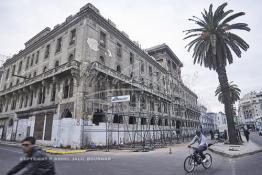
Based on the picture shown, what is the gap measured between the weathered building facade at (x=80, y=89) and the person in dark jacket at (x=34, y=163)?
14493mm

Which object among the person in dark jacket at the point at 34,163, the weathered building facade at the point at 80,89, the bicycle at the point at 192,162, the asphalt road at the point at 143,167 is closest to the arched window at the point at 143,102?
the weathered building facade at the point at 80,89

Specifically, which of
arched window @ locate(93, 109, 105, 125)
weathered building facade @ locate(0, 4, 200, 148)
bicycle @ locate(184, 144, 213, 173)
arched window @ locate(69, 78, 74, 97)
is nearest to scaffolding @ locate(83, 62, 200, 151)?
weathered building facade @ locate(0, 4, 200, 148)

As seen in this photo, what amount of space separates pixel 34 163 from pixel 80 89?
1814 centimetres

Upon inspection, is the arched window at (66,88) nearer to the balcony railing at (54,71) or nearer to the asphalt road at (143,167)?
the balcony railing at (54,71)

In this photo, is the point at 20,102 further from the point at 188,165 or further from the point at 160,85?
the point at 188,165

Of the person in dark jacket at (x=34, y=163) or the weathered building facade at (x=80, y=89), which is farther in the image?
the weathered building facade at (x=80, y=89)

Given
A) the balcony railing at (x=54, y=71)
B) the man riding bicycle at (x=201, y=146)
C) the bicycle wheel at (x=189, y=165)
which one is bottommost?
the bicycle wheel at (x=189, y=165)

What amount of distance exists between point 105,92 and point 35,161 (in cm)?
2074

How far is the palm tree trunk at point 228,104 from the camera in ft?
65.1

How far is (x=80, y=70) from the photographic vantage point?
21.6 m

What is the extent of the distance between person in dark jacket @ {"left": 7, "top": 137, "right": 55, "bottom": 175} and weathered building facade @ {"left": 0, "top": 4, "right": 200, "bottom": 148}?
14493mm

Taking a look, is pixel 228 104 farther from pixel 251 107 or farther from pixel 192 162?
pixel 251 107

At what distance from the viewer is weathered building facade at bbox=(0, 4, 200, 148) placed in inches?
822

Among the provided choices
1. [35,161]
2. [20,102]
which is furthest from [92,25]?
[35,161]
